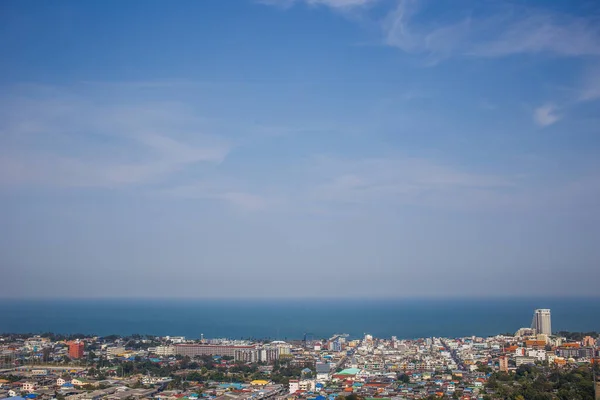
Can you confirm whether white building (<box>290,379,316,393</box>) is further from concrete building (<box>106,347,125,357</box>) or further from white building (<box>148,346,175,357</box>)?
concrete building (<box>106,347,125,357</box>)

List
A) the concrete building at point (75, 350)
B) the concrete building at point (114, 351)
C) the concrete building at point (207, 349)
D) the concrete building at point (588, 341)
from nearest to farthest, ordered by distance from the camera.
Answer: the concrete building at point (75, 350)
the concrete building at point (114, 351)
the concrete building at point (588, 341)
the concrete building at point (207, 349)

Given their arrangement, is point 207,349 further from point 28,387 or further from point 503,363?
point 503,363

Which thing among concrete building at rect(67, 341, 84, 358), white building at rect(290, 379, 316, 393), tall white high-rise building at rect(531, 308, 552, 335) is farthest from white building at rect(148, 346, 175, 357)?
tall white high-rise building at rect(531, 308, 552, 335)

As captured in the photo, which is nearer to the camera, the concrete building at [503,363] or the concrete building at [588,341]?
the concrete building at [503,363]

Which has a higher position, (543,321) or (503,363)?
(543,321)

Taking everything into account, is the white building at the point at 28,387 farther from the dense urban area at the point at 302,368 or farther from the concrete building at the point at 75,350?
the concrete building at the point at 75,350

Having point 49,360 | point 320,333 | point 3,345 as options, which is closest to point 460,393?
point 49,360

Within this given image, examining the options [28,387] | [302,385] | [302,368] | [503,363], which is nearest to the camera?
[28,387]

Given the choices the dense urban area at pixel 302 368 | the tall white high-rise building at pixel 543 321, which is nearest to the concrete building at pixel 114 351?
the dense urban area at pixel 302 368

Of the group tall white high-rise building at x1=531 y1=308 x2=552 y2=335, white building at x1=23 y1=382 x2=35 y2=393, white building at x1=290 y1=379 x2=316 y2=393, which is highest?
tall white high-rise building at x1=531 y1=308 x2=552 y2=335

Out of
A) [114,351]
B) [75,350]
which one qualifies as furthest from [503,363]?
[75,350]
